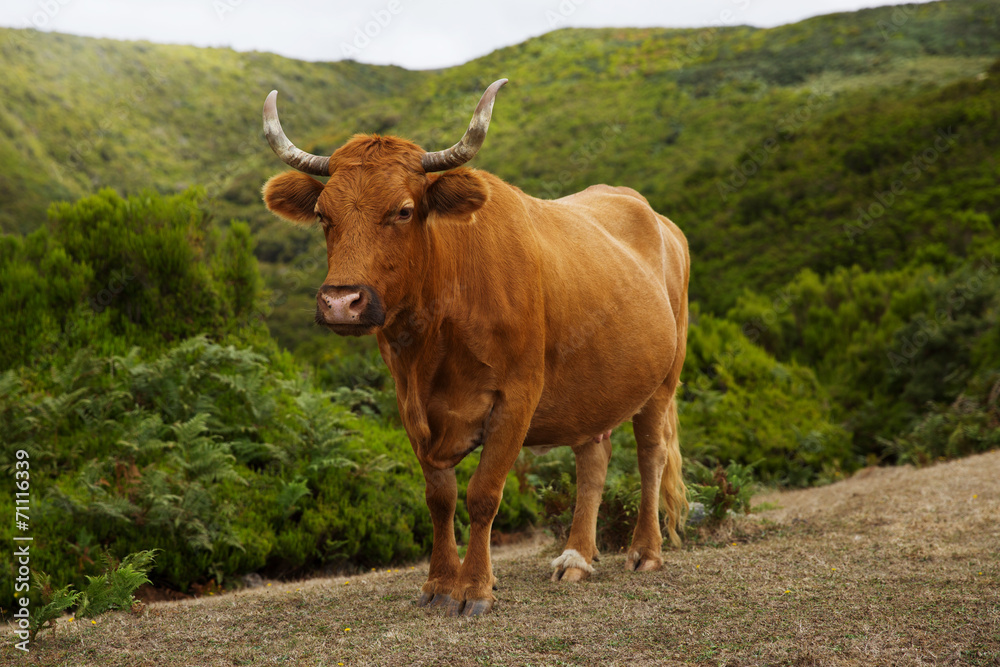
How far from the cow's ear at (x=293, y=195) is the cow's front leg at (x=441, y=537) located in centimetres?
169

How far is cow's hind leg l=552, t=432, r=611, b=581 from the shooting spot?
17.8 ft

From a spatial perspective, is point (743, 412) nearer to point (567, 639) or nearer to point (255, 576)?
point (255, 576)

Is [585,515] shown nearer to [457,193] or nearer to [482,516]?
[482,516]

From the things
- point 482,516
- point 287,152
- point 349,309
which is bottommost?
point 482,516

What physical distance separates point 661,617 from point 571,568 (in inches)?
51.0

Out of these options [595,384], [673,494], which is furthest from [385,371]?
[595,384]

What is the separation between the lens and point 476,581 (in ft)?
14.8

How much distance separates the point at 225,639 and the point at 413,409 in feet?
5.14

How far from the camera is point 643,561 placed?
5.67m

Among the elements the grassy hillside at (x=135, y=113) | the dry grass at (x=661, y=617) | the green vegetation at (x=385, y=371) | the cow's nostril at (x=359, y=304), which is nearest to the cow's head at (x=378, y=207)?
the cow's nostril at (x=359, y=304)

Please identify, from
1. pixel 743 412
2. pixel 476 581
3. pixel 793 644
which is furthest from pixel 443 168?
pixel 743 412

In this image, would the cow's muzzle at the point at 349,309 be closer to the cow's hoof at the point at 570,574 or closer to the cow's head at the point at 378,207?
the cow's head at the point at 378,207

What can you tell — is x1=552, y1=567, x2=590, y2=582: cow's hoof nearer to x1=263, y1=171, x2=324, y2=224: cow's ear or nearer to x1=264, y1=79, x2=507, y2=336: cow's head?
x1=264, y1=79, x2=507, y2=336: cow's head

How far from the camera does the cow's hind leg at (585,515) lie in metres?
5.43
